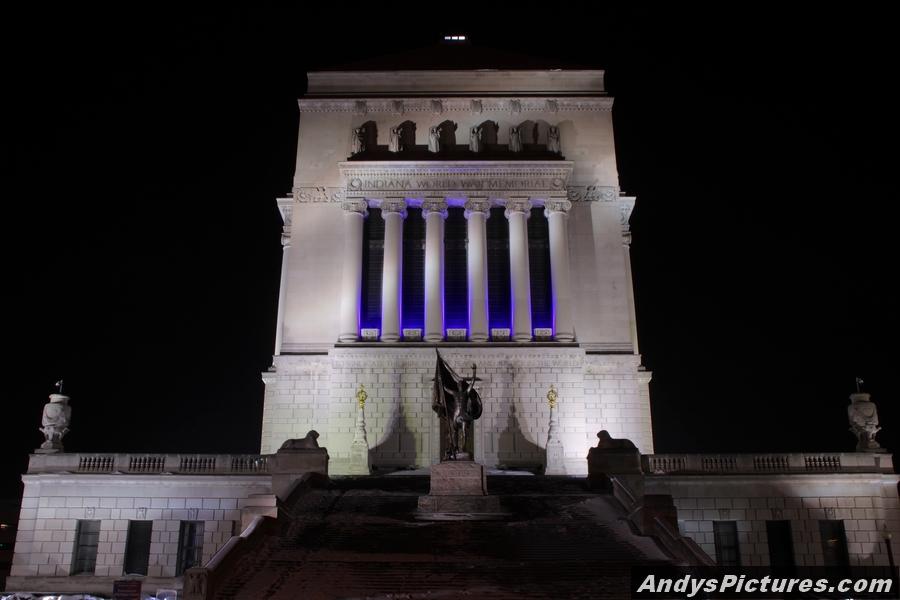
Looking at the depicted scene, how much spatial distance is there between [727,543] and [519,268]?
18.9m

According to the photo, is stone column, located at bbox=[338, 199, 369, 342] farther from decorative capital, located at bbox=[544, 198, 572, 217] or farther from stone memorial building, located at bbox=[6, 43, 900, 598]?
decorative capital, located at bbox=[544, 198, 572, 217]

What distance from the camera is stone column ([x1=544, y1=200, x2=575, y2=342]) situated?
46625mm

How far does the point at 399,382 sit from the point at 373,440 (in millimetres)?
3246

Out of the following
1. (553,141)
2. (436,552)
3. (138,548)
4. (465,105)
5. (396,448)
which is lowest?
(138,548)

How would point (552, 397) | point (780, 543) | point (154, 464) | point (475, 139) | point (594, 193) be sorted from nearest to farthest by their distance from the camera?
point (780, 543), point (154, 464), point (552, 397), point (594, 193), point (475, 139)

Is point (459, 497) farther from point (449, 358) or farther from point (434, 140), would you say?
point (434, 140)

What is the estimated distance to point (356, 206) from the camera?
49.1 metres

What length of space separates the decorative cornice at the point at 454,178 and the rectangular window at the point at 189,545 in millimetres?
21072

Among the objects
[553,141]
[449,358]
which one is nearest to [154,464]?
[449,358]

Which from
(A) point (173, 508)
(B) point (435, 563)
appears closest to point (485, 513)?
(B) point (435, 563)

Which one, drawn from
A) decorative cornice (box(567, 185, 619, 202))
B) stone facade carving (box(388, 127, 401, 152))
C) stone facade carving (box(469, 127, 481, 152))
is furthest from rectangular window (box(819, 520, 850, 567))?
stone facade carving (box(388, 127, 401, 152))

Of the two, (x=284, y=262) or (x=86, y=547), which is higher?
(x=284, y=262)

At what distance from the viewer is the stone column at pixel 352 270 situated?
4669cm

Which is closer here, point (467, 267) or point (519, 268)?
point (519, 268)
